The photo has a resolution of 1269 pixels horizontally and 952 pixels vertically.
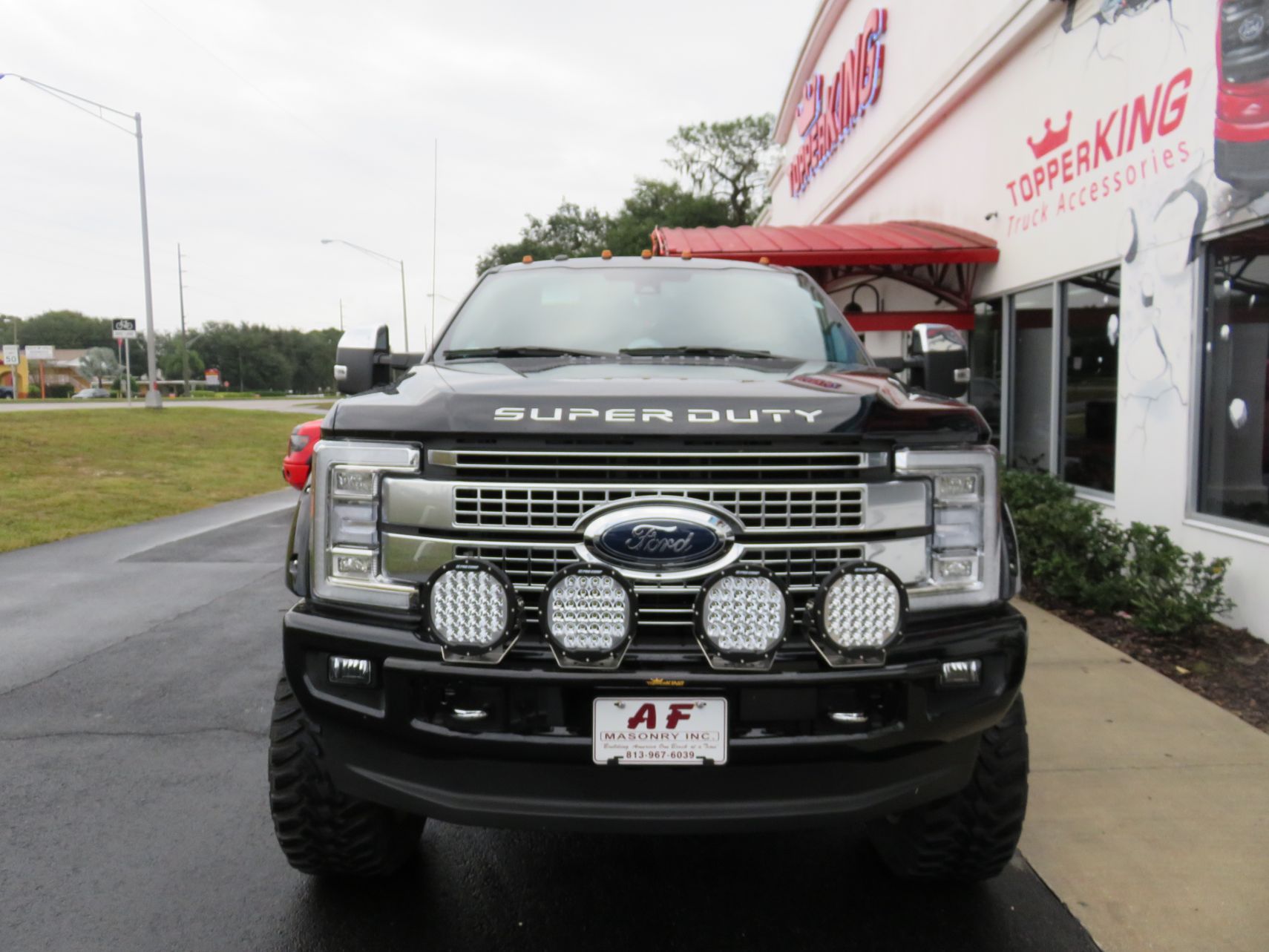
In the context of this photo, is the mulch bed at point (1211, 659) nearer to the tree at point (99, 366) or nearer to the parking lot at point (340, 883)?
the parking lot at point (340, 883)

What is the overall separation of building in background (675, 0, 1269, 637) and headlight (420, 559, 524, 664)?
4.59 metres

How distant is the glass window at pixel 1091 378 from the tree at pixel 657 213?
4593 centimetres

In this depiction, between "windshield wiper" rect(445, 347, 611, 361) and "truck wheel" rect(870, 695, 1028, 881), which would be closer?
"truck wheel" rect(870, 695, 1028, 881)

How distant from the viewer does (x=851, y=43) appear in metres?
15.8

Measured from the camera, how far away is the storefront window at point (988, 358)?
9617mm

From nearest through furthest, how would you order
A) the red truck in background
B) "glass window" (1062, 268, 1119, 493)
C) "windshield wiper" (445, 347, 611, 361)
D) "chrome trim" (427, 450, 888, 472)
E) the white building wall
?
"chrome trim" (427, 450, 888, 472) < "windshield wiper" (445, 347, 611, 361) < the red truck in background < the white building wall < "glass window" (1062, 268, 1119, 493)

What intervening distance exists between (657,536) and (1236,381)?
191 inches

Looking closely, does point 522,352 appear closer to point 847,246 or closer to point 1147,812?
point 1147,812

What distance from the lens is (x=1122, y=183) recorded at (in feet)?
22.5

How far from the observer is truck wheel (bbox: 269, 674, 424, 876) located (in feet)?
8.86

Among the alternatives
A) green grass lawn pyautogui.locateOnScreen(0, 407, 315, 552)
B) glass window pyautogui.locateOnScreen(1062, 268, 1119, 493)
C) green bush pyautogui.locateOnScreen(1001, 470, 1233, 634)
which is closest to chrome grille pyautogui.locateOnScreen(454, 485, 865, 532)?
green bush pyautogui.locateOnScreen(1001, 470, 1233, 634)

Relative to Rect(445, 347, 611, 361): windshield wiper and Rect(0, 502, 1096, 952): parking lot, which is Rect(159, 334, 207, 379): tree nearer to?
Rect(0, 502, 1096, 952): parking lot

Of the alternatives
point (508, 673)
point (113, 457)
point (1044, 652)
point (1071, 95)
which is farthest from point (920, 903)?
point (113, 457)

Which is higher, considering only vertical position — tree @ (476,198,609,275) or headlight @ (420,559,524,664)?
tree @ (476,198,609,275)
